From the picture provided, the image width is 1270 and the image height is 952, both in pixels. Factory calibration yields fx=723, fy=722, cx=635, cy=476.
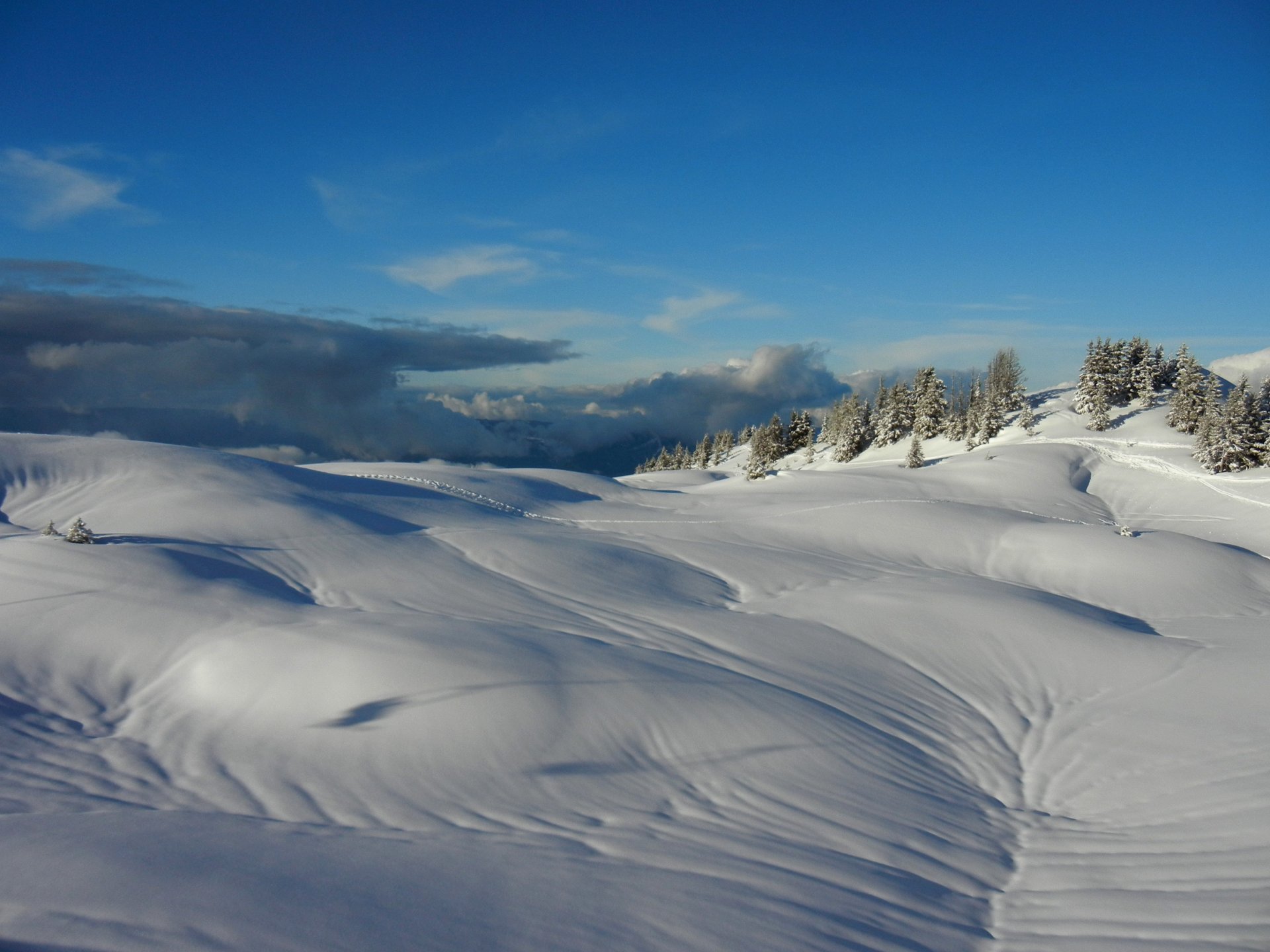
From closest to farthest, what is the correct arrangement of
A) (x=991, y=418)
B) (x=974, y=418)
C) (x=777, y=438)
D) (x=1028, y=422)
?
(x=1028, y=422)
(x=991, y=418)
(x=974, y=418)
(x=777, y=438)

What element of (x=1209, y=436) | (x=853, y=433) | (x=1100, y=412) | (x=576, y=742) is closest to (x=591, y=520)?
(x=576, y=742)

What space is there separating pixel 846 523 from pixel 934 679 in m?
12.5

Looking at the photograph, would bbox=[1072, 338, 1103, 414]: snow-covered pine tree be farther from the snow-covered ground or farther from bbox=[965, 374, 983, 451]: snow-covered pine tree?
the snow-covered ground

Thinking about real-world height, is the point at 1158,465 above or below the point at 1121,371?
below

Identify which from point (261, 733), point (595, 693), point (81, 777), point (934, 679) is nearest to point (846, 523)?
point (934, 679)

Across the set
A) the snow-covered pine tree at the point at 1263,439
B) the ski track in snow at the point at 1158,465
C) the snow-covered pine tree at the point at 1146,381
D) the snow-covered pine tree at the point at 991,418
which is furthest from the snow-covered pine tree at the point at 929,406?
the snow-covered pine tree at the point at 1263,439

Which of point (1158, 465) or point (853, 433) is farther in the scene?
point (853, 433)

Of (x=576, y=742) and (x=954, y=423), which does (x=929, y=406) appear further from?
(x=576, y=742)

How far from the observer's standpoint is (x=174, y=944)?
162 inches

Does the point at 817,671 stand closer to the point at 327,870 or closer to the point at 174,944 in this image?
the point at 327,870

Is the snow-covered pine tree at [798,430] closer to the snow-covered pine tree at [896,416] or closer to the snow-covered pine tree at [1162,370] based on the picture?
the snow-covered pine tree at [896,416]

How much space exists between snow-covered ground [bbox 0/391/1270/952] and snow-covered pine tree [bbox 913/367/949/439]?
153 ft

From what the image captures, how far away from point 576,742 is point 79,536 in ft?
32.8

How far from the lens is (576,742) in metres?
8.49
